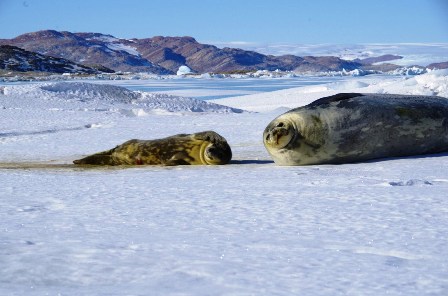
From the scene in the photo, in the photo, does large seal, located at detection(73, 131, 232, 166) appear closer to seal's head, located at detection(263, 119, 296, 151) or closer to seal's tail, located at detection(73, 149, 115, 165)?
seal's tail, located at detection(73, 149, 115, 165)

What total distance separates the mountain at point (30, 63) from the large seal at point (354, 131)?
221ft

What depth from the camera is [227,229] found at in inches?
92.5

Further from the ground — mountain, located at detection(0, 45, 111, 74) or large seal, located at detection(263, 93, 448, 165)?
mountain, located at detection(0, 45, 111, 74)

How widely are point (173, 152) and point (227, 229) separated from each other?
3004 millimetres

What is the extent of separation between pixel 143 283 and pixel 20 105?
11.0 meters

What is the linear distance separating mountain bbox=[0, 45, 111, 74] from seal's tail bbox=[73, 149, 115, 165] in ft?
217

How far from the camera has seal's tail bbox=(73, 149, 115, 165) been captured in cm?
540

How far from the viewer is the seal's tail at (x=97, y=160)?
5400 millimetres

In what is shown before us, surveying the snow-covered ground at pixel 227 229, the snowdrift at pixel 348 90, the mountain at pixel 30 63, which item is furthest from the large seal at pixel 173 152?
the mountain at pixel 30 63

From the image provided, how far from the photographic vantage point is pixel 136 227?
94.2 inches

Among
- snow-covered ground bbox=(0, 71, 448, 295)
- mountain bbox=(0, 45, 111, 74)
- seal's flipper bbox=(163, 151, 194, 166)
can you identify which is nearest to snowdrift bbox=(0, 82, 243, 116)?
seal's flipper bbox=(163, 151, 194, 166)

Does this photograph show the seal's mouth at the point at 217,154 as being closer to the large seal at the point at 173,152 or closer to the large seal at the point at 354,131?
the large seal at the point at 173,152

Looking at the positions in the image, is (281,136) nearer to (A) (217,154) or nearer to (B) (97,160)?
(A) (217,154)

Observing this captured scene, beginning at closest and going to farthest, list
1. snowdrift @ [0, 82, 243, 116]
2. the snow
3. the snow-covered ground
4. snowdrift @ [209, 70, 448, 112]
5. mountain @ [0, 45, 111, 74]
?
the snow-covered ground
snowdrift @ [0, 82, 243, 116]
snowdrift @ [209, 70, 448, 112]
mountain @ [0, 45, 111, 74]
the snow
